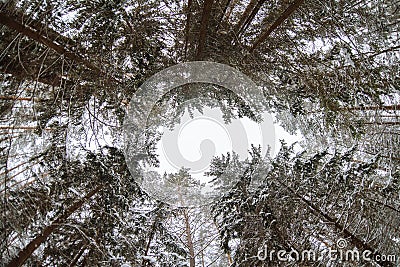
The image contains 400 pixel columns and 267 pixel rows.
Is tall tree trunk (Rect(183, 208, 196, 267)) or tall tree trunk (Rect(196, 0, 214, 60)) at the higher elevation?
tall tree trunk (Rect(196, 0, 214, 60))

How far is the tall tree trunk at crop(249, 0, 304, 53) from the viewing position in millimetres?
3189

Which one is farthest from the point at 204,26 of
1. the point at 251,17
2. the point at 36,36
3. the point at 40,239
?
the point at 40,239

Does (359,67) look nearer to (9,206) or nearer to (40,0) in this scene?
(40,0)

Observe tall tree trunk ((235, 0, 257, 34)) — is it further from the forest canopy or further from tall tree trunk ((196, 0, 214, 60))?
tall tree trunk ((196, 0, 214, 60))

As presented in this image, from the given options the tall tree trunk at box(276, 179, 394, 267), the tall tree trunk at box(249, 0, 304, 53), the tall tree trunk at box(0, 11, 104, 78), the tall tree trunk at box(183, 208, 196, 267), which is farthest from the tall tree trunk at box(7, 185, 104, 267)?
the tall tree trunk at box(249, 0, 304, 53)

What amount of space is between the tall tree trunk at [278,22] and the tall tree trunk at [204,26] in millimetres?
723

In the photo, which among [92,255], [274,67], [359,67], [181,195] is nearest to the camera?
[359,67]

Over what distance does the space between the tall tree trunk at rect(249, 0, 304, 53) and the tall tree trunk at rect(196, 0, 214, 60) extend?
28.5 inches

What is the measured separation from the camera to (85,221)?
3744 mm

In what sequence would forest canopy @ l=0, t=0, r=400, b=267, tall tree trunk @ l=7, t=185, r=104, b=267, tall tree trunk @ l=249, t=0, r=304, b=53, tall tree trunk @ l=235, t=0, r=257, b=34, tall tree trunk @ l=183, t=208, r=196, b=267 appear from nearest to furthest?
tall tree trunk @ l=7, t=185, r=104, b=267, forest canopy @ l=0, t=0, r=400, b=267, tall tree trunk @ l=249, t=0, r=304, b=53, tall tree trunk @ l=235, t=0, r=257, b=34, tall tree trunk @ l=183, t=208, r=196, b=267

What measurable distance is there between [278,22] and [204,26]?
94cm

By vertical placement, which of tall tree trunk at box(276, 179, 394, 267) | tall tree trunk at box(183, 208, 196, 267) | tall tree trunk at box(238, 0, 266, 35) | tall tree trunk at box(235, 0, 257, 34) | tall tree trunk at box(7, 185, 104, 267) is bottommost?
tall tree trunk at box(7, 185, 104, 267)

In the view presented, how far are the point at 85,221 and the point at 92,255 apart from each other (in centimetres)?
42

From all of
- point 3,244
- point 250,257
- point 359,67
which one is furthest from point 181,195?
point 359,67
